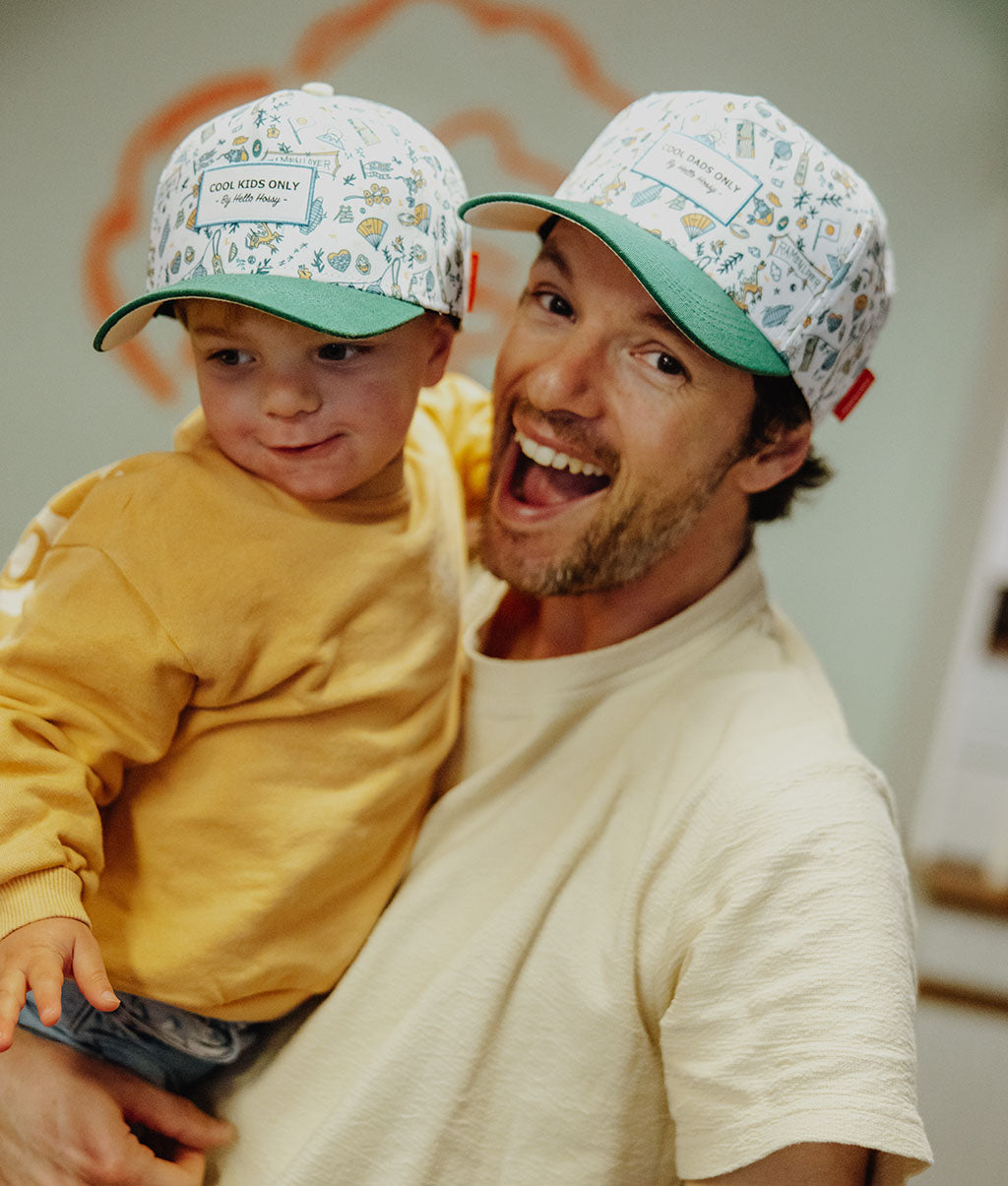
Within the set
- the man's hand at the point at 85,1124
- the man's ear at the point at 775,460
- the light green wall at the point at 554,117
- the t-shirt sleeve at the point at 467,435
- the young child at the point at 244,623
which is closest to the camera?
the young child at the point at 244,623

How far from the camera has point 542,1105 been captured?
3.03ft

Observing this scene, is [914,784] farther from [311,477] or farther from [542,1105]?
[311,477]

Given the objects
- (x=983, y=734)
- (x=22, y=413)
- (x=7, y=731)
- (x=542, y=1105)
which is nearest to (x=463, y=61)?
(x=22, y=413)

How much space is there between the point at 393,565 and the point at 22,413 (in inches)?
36.3

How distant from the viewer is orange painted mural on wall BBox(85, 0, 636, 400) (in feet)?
5.18

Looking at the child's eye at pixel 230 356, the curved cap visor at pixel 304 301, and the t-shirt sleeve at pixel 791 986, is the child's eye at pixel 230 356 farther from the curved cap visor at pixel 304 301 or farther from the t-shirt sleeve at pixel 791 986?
the t-shirt sleeve at pixel 791 986

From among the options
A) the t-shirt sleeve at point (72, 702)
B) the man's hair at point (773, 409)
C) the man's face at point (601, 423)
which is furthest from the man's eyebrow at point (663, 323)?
the t-shirt sleeve at point (72, 702)

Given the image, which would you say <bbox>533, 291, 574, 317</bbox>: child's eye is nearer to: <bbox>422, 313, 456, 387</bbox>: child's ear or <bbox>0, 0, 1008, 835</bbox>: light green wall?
<bbox>422, 313, 456, 387</bbox>: child's ear

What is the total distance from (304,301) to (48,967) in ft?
1.63

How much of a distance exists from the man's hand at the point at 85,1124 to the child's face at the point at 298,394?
54 cm

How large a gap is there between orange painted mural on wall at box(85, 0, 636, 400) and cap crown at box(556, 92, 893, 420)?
0.56m

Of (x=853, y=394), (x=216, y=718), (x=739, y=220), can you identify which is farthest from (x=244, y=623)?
(x=853, y=394)

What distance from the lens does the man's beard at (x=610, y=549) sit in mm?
1094

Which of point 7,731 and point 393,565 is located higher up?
point 393,565
